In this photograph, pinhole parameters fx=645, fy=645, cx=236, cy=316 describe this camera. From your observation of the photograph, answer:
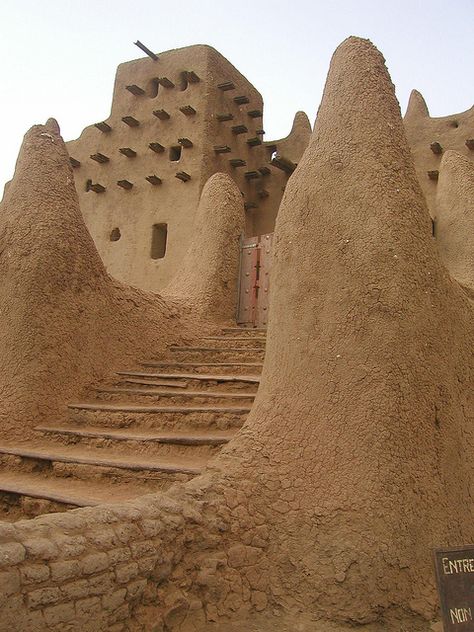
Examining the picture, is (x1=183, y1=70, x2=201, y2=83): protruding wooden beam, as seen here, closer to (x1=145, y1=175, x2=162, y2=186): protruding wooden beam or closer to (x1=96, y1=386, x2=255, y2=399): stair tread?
(x1=145, y1=175, x2=162, y2=186): protruding wooden beam

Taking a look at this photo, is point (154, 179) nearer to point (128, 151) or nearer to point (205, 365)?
point (128, 151)

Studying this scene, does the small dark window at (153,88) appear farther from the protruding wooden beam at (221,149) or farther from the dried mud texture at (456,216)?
the dried mud texture at (456,216)

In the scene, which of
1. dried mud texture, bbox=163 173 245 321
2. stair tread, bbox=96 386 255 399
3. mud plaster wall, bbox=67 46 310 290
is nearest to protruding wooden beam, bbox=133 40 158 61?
mud plaster wall, bbox=67 46 310 290

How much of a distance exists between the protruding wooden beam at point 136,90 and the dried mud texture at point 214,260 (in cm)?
435

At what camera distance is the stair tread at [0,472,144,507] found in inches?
161

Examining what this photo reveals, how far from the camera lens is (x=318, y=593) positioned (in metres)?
3.65

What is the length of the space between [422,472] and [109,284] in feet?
12.9

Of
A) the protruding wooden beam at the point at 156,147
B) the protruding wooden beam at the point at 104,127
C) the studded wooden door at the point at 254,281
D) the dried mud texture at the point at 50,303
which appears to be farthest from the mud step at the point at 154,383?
the protruding wooden beam at the point at 104,127

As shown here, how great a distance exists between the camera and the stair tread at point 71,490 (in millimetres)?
4078

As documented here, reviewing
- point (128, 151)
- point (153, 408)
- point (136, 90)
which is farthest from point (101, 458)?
point (136, 90)

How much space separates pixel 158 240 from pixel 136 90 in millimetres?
3124

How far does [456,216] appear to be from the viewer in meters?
7.72

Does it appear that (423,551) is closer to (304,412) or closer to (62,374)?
(304,412)

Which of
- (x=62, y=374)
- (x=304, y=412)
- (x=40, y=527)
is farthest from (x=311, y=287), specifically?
(x=62, y=374)
